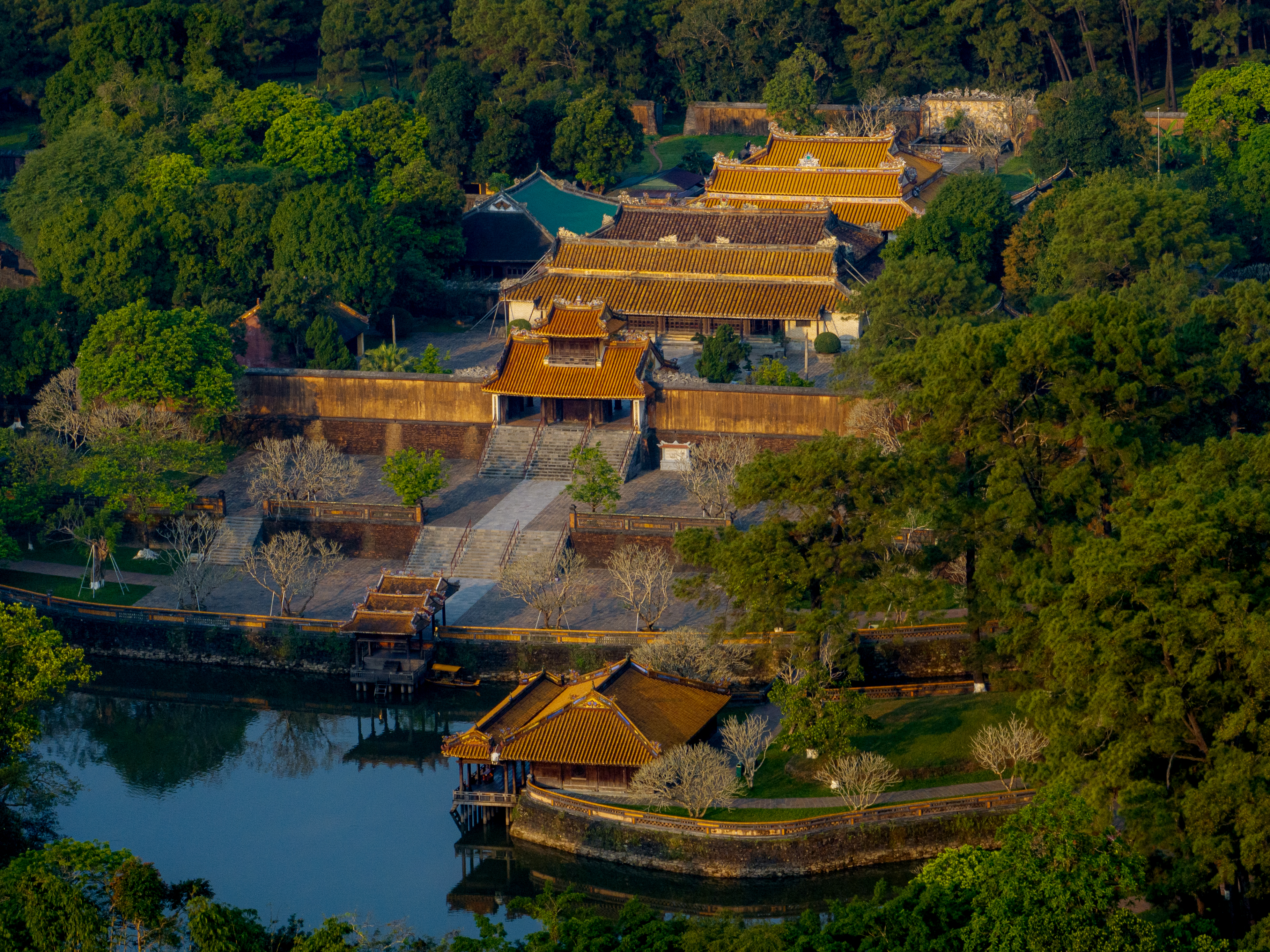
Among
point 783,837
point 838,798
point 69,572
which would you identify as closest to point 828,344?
point 69,572

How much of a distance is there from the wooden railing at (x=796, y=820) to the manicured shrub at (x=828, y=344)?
29.1 meters

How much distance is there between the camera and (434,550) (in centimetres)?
6359

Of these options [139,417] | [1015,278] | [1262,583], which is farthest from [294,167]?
[1262,583]

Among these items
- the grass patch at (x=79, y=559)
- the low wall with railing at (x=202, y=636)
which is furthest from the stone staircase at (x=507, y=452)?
the grass patch at (x=79, y=559)

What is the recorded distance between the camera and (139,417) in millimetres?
66125

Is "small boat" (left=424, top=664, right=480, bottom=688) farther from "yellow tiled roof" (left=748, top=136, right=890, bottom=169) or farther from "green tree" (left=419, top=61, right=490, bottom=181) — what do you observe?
"green tree" (left=419, top=61, right=490, bottom=181)

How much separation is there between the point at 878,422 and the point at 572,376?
1093 cm

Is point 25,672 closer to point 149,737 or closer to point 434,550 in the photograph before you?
point 149,737

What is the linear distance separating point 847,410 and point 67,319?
28.0 m

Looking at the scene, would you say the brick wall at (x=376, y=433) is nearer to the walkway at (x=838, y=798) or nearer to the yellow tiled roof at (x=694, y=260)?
the yellow tiled roof at (x=694, y=260)

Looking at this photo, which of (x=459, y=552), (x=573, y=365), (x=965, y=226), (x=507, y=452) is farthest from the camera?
(x=965, y=226)

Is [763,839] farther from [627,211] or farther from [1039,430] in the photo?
[627,211]

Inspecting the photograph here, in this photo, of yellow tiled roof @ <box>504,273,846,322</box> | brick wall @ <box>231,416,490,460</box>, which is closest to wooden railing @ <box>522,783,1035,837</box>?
brick wall @ <box>231,416,490,460</box>

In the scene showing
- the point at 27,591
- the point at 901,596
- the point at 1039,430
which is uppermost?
the point at 1039,430
